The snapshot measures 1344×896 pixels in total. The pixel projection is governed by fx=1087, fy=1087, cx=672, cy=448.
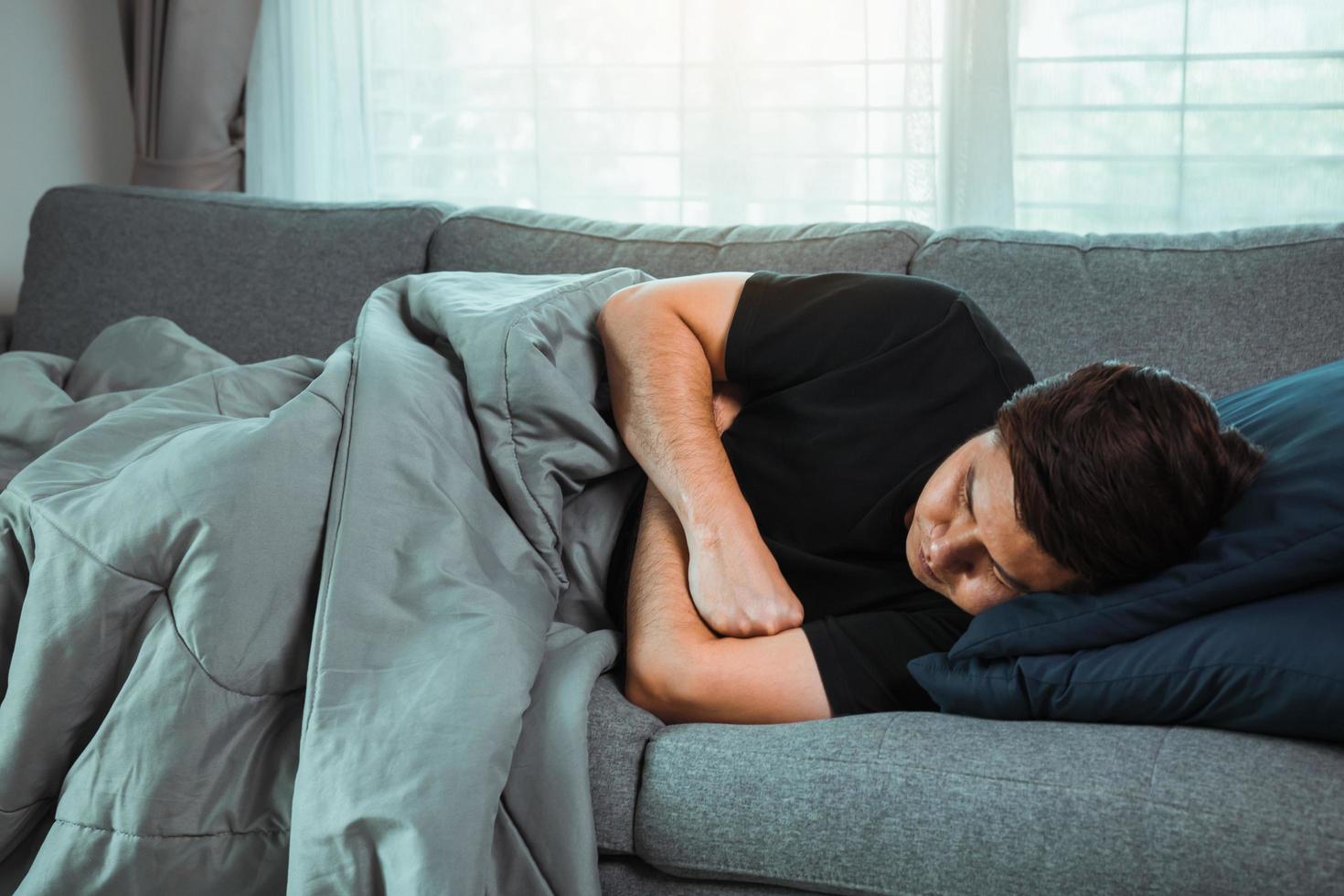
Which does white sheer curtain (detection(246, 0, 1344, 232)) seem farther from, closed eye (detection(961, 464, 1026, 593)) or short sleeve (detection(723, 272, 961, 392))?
closed eye (detection(961, 464, 1026, 593))

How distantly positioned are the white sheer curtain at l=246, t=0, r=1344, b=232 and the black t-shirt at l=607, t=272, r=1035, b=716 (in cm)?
106

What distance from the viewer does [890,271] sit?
1815 mm

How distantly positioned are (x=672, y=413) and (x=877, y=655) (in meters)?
0.39

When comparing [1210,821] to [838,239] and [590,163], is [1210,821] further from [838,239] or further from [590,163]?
[590,163]

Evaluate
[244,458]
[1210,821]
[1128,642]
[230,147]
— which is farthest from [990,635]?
[230,147]

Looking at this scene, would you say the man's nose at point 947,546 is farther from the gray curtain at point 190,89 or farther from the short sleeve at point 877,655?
the gray curtain at point 190,89

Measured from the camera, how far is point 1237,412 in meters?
1.31

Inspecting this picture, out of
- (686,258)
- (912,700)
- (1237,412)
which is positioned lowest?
(912,700)

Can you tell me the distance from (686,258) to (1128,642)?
3.49 feet

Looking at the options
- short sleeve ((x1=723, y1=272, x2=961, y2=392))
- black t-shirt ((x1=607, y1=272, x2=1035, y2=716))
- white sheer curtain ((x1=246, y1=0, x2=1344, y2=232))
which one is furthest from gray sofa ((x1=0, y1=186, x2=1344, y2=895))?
white sheer curtain ((x1=246, y1=0, x2=1344, y2=232))

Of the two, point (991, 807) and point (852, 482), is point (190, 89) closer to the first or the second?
point (852, 482)

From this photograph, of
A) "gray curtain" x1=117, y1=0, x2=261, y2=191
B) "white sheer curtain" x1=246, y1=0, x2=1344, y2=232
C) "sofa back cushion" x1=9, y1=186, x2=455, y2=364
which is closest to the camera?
"sofa back cushion" x1=9, y1=186, x2=455, y2=364

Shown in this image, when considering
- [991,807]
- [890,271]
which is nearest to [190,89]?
[890,271]

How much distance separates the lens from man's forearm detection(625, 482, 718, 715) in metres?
1.21
